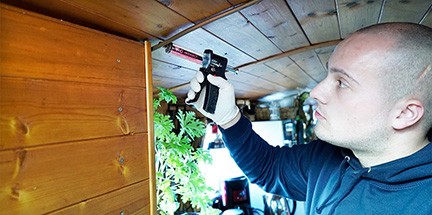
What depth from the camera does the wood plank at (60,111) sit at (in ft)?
1.71

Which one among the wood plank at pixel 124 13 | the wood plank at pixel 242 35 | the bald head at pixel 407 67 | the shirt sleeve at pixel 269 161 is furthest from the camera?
the shirt sleeve at pixel 269 161

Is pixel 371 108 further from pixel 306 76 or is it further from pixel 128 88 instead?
pixel 306 76

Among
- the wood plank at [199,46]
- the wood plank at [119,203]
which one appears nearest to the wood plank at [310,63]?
the wood plank at [199,46]

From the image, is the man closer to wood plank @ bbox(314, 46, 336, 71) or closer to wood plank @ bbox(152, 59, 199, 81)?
wood plank @ bbox(152, 59, 199, 81)

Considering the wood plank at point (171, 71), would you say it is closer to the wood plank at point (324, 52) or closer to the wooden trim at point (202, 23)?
the wooden trim at point (202, 23)

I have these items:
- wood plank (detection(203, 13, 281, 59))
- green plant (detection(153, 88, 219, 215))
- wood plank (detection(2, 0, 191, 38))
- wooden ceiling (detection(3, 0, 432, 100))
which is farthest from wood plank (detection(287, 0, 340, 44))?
green plant (detection(153, 88, 219, 215))

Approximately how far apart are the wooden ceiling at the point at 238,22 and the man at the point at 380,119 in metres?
0.20

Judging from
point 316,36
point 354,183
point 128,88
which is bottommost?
point 354,183

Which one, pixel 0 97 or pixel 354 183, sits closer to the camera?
pixel 0 97

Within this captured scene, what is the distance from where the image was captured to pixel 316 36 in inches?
51.1

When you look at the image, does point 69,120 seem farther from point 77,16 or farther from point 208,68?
point 208,68

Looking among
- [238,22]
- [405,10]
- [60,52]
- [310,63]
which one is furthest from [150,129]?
[310,63]

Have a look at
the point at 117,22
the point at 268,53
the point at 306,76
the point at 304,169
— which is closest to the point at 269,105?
the point at 306,76

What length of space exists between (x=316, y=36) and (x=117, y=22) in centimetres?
94
